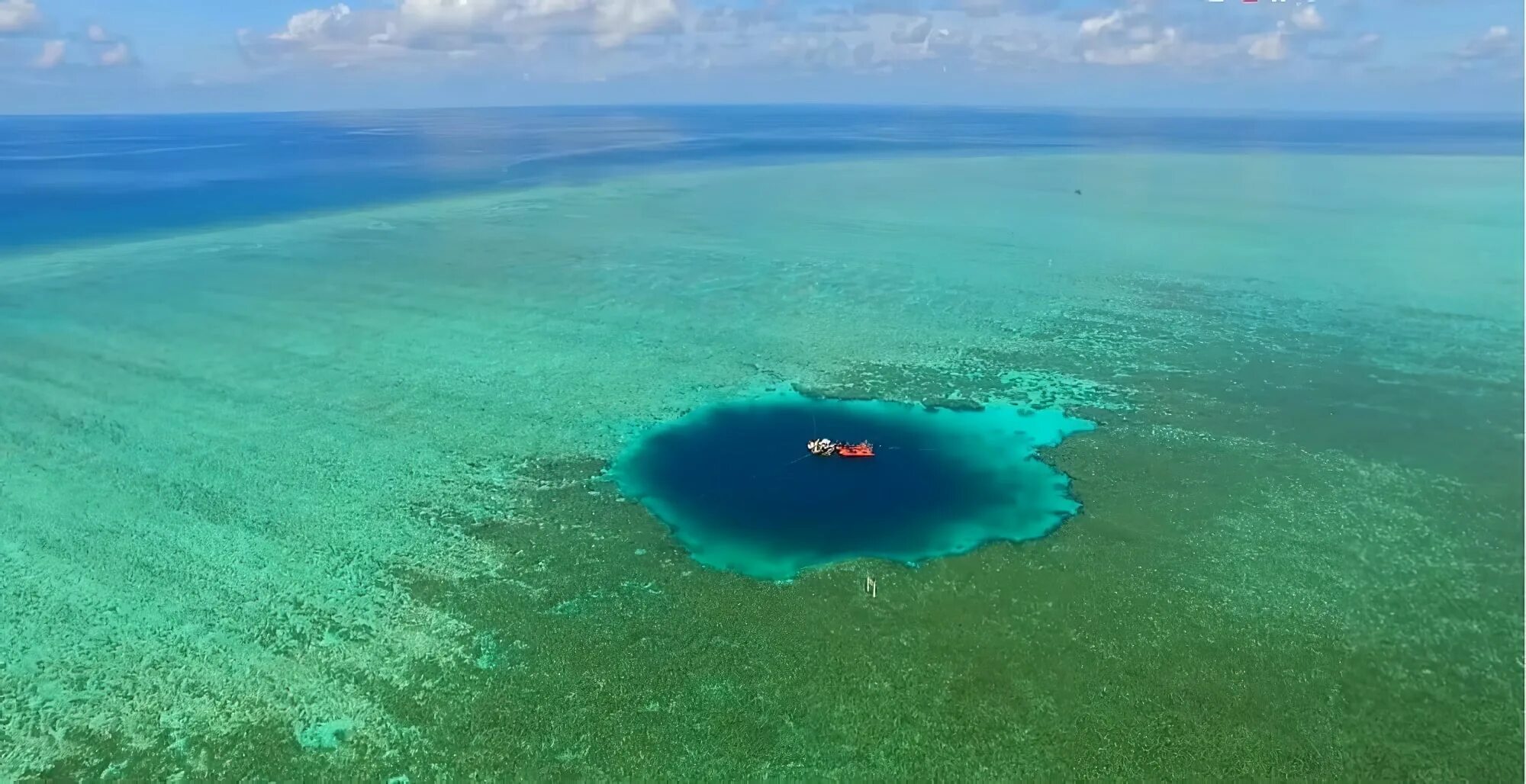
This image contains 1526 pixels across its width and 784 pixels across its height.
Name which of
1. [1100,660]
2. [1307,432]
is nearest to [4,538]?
[1100,660]

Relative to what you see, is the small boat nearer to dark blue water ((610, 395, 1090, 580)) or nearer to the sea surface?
dark blue water ((610, 395, 1090, 580))

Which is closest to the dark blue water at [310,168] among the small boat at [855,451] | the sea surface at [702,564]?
the sea surface at [702,564]

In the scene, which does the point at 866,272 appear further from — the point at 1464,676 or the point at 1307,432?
the point at 1464,676

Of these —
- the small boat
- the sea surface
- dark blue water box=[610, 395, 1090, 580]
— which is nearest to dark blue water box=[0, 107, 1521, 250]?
the sea surface

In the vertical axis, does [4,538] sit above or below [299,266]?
below

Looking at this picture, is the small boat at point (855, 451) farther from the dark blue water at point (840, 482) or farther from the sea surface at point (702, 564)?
the sea surface at point (702, 564)

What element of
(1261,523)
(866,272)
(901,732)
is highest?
(866,272)
